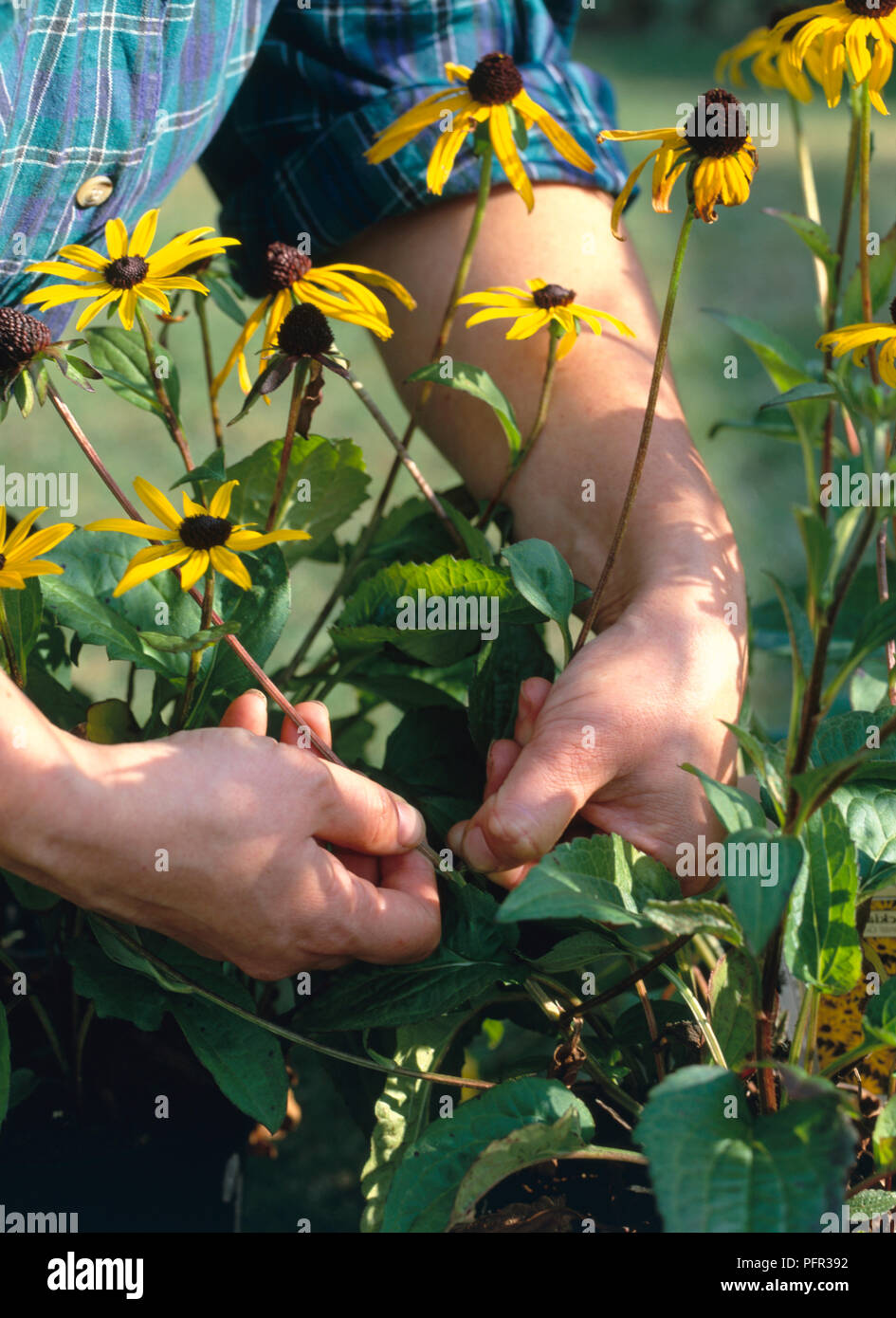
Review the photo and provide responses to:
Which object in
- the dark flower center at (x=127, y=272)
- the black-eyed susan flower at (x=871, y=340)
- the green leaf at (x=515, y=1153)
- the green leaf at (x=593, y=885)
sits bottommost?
the green leaf at (x=515, y=1153)

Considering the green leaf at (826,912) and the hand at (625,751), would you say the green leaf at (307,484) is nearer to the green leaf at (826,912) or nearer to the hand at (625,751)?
the hand at (625,751)

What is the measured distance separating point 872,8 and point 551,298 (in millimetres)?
202

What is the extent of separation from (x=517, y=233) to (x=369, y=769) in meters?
0.35

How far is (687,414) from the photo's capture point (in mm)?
2502

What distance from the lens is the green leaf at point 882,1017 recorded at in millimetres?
482

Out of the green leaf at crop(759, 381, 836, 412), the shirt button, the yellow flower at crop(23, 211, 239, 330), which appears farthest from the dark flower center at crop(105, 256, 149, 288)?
the green leaf at crop(759, 381, 836, 412)

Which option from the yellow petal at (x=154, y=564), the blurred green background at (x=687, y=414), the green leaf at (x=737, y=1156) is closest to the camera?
the green leaf at (x=737, y=1156)

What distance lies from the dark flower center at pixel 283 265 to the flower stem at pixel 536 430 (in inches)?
5.4

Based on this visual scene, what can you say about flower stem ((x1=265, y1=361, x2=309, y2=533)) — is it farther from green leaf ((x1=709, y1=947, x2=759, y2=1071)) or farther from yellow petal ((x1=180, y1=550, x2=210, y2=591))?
green leaf ((x1=709, y1=947, x2=759, y2=1071))

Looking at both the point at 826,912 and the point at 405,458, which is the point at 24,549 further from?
the point at 826,912

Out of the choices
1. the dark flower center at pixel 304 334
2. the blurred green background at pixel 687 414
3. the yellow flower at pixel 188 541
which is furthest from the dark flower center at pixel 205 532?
the blurred green background at pixel 687 414
